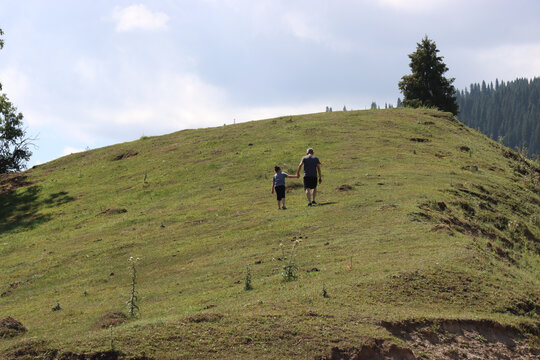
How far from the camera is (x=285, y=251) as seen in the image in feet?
57.3

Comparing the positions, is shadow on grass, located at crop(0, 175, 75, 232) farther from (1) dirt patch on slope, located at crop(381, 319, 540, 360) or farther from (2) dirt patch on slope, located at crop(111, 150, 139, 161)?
(1) dirt patch on slope, located at crop(381, 319, 540, 360)

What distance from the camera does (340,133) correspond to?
39719mm

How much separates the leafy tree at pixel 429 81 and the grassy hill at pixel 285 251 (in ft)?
75.1

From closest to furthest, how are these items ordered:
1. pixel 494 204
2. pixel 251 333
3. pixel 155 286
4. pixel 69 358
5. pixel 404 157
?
pixel 69 358, pixel 251 333, pixel 155 286, pixel 494 204, pixel 404 157

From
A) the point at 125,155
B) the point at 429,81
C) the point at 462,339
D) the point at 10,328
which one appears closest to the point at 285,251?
the point at 462,339

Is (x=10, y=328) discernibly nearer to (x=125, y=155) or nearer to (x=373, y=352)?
(x=373, y=352)

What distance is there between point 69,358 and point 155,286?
7009 millimetres

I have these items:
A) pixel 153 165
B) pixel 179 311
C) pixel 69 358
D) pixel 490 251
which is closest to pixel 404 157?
pixel 490 251

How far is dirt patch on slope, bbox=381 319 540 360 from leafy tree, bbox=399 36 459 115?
55515 mm

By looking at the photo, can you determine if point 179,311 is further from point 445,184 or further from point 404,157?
point 404,157

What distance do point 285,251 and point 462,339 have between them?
7500 millimetres

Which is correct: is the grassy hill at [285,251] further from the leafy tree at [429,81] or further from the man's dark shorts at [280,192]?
the leafy tree at [429,81]

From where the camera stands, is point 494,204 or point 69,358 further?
point 494,204

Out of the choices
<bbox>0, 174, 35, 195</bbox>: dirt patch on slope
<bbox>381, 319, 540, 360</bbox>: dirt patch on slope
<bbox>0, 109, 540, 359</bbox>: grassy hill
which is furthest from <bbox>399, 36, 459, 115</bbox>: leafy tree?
<bbox>381, 319, 540, 360</bbox>: dirt patch on slope
